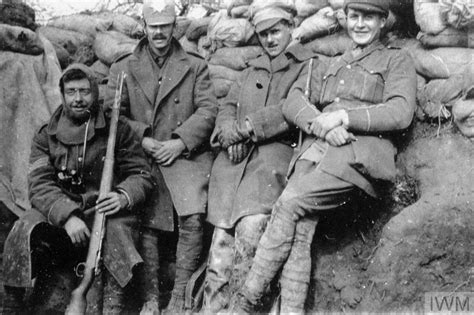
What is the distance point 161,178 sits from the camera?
4.71 meters

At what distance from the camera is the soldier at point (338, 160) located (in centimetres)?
382

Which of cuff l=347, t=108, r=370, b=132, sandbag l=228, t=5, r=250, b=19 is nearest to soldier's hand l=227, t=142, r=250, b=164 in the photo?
cuff l=347, t=108, r=370, b=132

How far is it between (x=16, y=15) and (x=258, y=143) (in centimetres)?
298

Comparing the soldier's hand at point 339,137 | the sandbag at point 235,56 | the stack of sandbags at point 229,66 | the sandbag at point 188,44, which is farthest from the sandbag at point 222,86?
the soldier's hand at point 339,137

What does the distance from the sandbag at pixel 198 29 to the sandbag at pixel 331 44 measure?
1543 millimetres

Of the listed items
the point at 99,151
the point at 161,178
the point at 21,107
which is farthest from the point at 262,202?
the point at 21,107

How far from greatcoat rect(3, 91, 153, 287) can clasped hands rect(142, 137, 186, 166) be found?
0.35 ft

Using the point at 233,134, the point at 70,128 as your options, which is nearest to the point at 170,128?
the point at 233,134

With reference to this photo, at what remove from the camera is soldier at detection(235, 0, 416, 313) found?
3.82 metres

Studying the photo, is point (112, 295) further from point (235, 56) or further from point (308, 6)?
point (308, 6)

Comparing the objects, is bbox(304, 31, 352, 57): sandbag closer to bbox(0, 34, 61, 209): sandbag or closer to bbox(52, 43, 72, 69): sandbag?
bbox(0, 34, 61, 209): sandbag

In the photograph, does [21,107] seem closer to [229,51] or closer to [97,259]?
[229,51]

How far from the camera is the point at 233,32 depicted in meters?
5.68

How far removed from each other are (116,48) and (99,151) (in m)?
2.05
